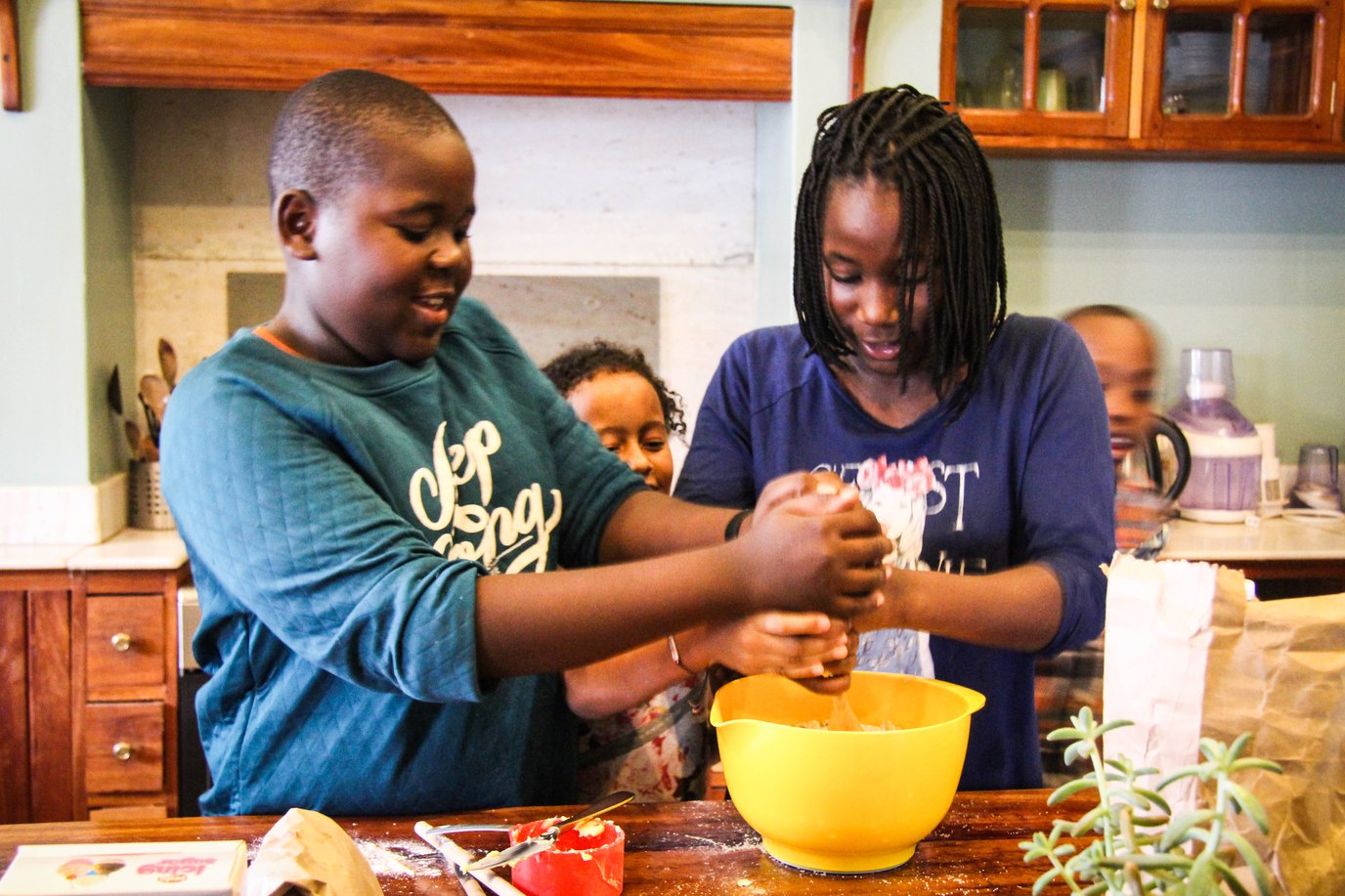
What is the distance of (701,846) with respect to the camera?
0.93 m

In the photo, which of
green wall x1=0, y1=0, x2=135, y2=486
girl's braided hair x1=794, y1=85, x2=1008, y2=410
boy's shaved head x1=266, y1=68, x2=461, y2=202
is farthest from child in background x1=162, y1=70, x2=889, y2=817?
green wall x1=0, y1=0, x2=135, y2=486

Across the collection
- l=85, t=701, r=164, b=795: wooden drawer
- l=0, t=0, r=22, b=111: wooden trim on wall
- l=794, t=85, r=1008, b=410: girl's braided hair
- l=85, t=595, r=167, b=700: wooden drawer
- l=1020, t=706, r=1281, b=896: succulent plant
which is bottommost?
l=85, t=701, r=164, b=795: wooden drawer

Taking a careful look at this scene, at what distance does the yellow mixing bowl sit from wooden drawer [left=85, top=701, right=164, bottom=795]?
1681 millimetres

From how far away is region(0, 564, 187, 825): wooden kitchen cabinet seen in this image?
2.22 meters

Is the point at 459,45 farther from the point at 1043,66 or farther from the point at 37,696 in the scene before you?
the point at 37,696

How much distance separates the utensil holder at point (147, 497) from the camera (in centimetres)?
255

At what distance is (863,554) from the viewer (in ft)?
2.93

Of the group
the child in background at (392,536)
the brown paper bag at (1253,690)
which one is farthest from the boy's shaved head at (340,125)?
the brown paper bag at (1253,690)

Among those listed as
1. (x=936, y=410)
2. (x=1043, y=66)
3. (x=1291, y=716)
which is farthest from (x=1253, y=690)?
(x=1043, y=66)

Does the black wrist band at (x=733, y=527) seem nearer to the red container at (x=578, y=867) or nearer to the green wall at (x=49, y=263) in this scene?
the red container at (x=578, y=867)

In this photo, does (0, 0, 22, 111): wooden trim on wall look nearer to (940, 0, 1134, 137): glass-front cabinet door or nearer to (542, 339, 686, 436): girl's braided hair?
(542, 339, 686, 436): girl's braided hair

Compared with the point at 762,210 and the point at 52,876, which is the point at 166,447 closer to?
the point at 52,876

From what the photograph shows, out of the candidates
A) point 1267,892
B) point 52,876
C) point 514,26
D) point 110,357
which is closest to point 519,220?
point 514,26

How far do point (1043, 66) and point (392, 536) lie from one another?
7.49 feet
